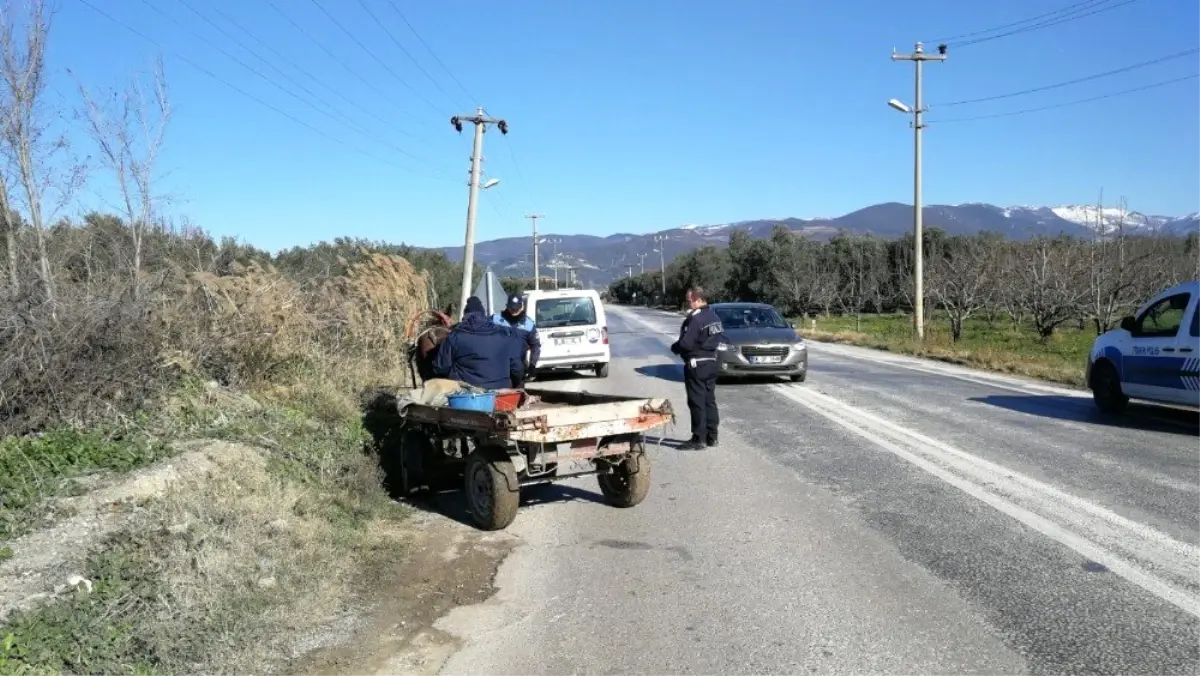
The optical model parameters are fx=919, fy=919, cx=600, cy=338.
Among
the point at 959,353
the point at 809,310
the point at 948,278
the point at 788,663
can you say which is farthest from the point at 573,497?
the point at 809,310

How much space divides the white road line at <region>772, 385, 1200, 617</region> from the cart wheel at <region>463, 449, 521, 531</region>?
3.84 m

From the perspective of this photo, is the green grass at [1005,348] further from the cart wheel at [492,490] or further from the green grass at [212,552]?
the green grass at [212,552]

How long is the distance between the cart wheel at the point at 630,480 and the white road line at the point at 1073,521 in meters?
2.79

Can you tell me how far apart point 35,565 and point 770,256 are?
70104 millimetres

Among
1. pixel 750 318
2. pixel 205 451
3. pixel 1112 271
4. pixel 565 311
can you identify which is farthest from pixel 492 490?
pixel 1112 271

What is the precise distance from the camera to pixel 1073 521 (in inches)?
269

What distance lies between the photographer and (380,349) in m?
15.3

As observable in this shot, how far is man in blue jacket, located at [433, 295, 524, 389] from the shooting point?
845 centimetres

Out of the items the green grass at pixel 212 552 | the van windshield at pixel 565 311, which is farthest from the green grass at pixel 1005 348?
the green grass at pixel 212 552

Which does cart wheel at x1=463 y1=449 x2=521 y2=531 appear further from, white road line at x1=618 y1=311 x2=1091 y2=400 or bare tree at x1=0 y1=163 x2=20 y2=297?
white road line at x1=618 y1=311 x2=1091 y2=400

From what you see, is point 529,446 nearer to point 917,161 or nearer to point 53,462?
point 53,462

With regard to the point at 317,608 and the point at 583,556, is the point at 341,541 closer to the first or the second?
the point at 317,608

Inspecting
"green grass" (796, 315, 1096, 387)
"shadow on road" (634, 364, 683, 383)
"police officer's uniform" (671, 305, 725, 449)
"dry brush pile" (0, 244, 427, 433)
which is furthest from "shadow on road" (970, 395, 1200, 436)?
"dry brush pile" (0, 244, 427, 433)

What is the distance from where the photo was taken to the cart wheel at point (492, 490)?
7062mm
